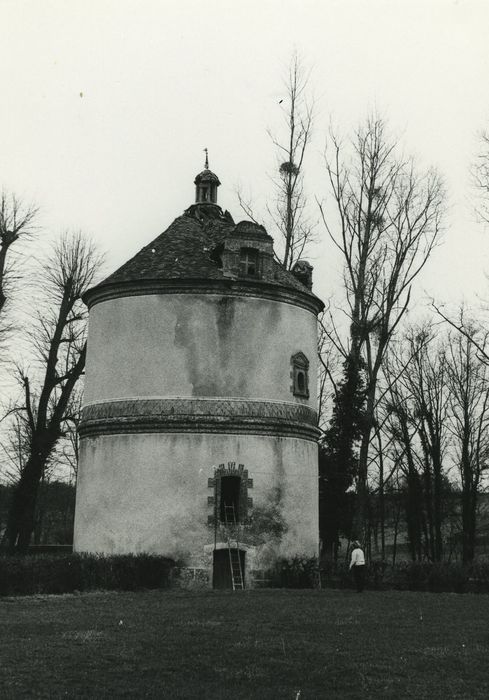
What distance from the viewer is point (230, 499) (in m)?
27.4

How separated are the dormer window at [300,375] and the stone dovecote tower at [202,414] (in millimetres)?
49

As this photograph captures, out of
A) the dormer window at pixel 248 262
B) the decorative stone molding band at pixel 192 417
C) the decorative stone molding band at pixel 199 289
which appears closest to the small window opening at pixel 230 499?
the decorative stone molding band at pixel 192 417

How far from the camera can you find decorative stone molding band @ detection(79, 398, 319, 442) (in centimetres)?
2702

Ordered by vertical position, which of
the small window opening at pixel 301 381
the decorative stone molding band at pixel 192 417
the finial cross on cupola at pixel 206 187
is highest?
the finial cross on cupola at pixel 206 187

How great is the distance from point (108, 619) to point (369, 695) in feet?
23.8

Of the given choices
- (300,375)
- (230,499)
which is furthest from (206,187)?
(230,499)

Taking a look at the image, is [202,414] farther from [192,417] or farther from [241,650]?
[241,650]

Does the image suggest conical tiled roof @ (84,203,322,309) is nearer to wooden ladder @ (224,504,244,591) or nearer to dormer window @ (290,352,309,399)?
dormer window @ (290,352,309,399)

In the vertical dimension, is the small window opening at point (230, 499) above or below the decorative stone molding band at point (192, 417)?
below

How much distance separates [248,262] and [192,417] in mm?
5531

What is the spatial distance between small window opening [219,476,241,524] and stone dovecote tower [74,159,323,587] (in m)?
0.04

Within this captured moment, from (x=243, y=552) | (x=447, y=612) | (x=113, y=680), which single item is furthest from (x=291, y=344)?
(x=113, y=680)

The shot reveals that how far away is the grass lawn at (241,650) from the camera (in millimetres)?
11242

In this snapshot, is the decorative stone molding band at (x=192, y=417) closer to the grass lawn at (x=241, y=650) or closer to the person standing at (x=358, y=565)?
the person standing at (x=358, y=565)
